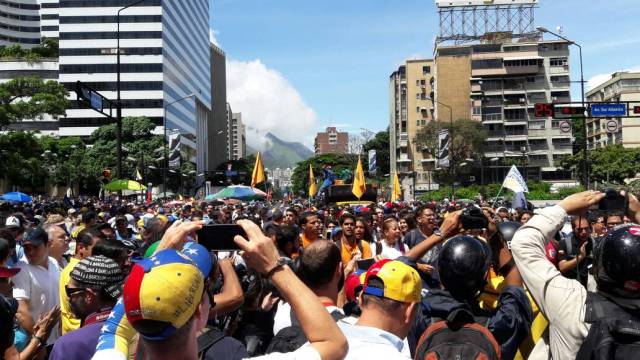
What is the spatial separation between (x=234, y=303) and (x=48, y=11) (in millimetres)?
153155

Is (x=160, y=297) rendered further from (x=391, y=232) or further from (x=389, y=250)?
(x=391, y=232)

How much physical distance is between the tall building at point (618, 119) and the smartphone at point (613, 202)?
8836cm

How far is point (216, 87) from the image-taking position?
16800cm

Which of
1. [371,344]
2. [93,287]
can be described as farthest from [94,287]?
[371,344]

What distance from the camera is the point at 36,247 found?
18.6 feet

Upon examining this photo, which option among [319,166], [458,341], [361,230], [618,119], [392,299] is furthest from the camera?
[319,166]

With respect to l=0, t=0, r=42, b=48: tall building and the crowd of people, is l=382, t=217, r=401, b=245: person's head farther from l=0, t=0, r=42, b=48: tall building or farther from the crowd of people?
l=0, t=0, r=42, b=48: tall building

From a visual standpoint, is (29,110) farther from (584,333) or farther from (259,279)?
(584,333)

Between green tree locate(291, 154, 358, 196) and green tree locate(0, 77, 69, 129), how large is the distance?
77157 millimetres

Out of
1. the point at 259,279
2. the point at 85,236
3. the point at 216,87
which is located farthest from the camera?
the point at 216,87

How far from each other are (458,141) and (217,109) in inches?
4007

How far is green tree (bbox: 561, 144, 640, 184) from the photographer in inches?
2579

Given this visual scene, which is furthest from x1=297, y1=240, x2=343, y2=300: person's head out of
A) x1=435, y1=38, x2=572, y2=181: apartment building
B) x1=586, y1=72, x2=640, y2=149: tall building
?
x1=586, y1=72, x2=640, y2=149: tall building

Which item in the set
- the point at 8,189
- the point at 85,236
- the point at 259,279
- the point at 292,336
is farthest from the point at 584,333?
the point at 8,189
